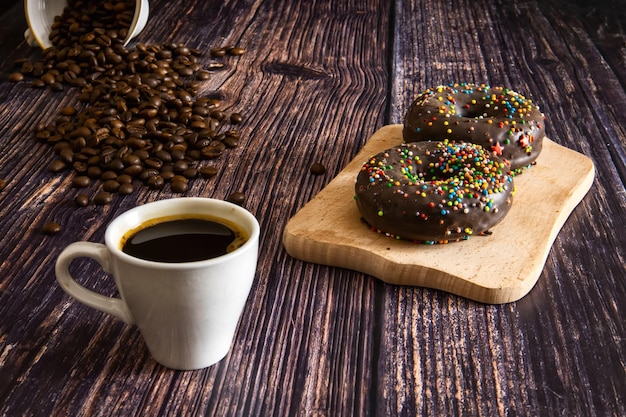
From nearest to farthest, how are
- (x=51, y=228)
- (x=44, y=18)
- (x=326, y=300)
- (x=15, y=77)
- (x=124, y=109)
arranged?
(x=326, y=300), (x=51, y=228), (x=124, y=109), (x=15, y=77), (x=44, y=18)

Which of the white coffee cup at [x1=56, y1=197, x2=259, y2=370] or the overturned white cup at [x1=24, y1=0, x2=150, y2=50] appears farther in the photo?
the overturned white cup at [x1=24, y1=0, x2=150, y2=50]

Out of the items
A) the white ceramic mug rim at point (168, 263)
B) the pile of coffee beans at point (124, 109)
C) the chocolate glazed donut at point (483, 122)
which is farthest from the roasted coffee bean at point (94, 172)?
the chocolate glazed donut at point (483, 122)

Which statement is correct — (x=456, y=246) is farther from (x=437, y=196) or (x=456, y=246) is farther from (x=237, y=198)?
(x=237, y=198)

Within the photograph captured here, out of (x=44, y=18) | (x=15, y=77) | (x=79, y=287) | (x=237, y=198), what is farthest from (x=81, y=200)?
(x=44, y=18)

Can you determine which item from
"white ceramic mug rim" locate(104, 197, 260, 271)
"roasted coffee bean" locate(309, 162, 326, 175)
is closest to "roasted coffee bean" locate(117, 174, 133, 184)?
"roasted coffee bean" locate(309, 162, 326, 175)

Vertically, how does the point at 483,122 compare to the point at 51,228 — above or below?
above

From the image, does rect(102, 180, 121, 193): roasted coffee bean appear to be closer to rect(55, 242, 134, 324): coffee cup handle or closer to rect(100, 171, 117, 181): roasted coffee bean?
rect(100, 171, 117, 181): roasted coffee bean

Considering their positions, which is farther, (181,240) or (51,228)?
(51,228)
